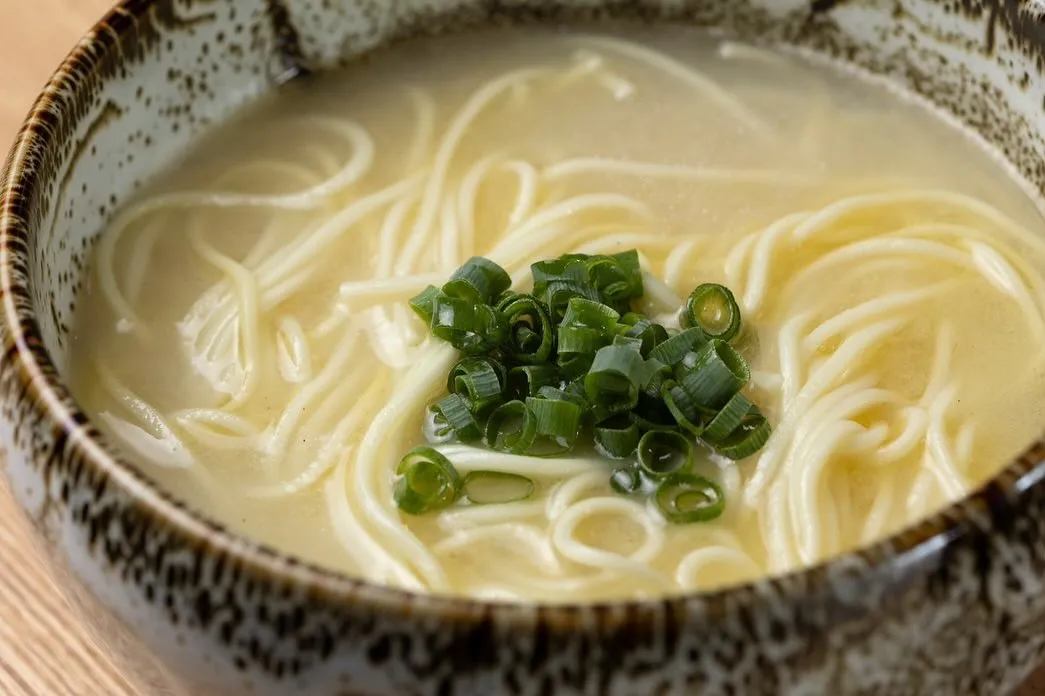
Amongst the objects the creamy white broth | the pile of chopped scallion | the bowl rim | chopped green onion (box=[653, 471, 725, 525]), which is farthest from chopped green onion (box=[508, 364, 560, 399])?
the bowl rim

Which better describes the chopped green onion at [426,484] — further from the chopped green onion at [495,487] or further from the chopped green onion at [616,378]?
the chopped green onion at [616,378]

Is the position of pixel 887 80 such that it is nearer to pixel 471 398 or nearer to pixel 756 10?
pixel 756 10

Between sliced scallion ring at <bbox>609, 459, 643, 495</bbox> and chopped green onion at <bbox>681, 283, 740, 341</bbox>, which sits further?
chopped green onion at <bbox>681, 283, 740, 341</bbox>

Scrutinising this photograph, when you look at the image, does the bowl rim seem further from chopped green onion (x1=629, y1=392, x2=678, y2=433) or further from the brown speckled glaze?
chopped green onion (x1=629, y1=392, x2=678, y2=433)

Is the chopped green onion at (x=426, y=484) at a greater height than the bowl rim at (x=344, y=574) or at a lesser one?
lesser

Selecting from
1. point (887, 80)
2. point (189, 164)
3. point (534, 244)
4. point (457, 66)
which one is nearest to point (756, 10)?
point (887, 80)

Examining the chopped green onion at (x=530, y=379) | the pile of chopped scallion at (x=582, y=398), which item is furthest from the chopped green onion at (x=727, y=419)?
the chopped green onion at (x=530, y=379)
